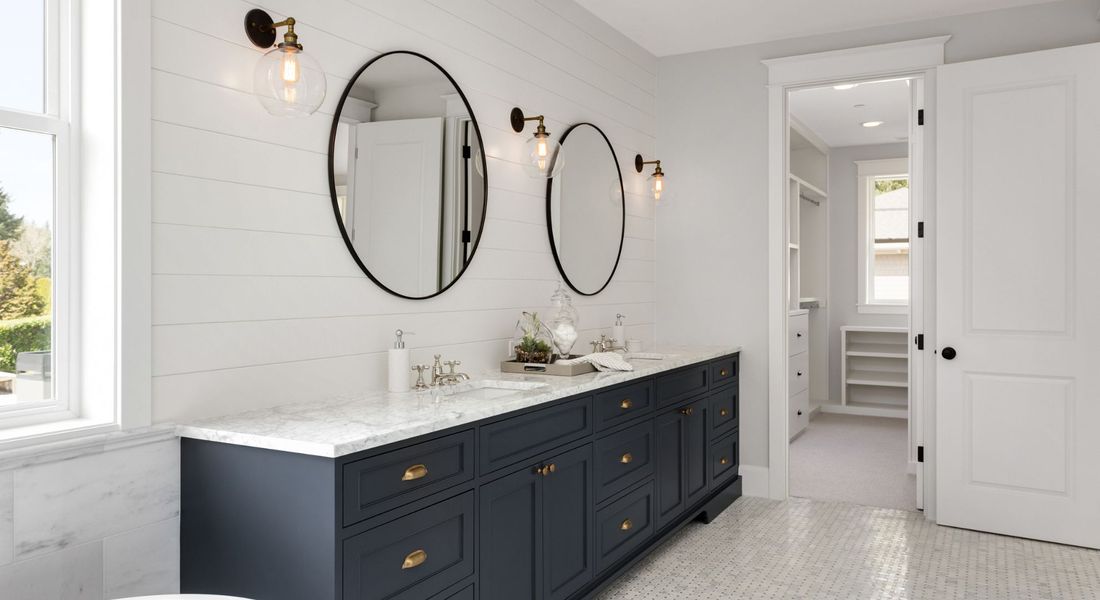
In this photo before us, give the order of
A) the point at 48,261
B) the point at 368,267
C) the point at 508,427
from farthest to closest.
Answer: the point at 368,267 < the point at 508,427 < the point at 48,261

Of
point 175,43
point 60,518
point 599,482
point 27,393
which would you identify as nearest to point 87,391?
point 27,393

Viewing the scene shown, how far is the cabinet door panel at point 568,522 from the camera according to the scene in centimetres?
250

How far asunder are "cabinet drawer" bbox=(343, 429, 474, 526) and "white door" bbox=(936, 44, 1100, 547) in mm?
2793

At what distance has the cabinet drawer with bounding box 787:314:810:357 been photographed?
19.1 ft

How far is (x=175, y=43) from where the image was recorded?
6.19ft

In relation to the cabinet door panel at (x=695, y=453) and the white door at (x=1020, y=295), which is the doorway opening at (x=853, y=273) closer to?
the white door at (x=1020, y=295)

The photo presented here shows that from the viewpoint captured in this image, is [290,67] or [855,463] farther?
[855,463]

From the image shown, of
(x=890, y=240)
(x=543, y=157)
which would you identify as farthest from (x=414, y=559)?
(x=890, y=240)

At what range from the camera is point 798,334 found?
6.06 m

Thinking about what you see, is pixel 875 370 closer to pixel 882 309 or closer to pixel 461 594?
pixel 882 309

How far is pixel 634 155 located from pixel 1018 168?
192cm

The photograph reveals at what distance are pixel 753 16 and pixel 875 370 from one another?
4.33 metres

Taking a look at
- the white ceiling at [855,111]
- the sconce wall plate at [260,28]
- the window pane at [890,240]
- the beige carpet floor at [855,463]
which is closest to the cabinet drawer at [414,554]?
the sconce wall plate at [260,28]

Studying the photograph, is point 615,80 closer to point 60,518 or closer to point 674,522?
point 674,522
